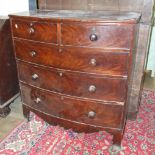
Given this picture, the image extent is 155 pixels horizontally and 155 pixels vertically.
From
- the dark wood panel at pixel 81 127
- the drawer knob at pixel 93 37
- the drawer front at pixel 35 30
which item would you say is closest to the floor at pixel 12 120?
the dark wood panel at pixel 81 127

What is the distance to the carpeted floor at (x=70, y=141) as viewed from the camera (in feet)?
5.36

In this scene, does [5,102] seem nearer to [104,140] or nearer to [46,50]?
[46,50]

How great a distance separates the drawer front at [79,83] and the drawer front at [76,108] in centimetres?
6

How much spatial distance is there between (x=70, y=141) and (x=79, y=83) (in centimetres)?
56

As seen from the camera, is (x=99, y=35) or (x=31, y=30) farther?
(x=31, y=30)

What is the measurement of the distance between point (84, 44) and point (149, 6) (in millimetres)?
626

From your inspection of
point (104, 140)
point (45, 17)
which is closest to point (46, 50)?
point (45, 17)

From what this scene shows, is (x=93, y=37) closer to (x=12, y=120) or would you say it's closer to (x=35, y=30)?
(x=35, y=30)

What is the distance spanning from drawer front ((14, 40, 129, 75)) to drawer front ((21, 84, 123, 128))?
0.27 metres

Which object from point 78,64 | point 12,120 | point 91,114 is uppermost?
point 78,64

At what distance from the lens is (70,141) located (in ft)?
5.70

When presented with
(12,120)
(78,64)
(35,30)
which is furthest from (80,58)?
(12,120)

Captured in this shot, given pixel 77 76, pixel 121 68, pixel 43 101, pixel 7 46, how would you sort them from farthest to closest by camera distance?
pixel 7 46
pixel 43 101
pixel 77 76
pixel 121 68

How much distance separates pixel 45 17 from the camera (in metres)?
1.39
